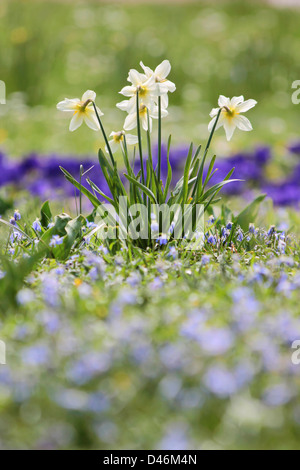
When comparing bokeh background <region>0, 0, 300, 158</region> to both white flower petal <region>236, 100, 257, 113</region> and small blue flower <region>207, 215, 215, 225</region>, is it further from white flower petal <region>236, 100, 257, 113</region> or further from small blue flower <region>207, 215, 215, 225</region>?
white flower petal <region>236, 100, 257, 113</region>

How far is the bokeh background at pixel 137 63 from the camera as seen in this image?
609 centimetres

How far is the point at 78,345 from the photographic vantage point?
4.65 feet

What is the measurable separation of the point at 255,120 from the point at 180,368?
19.1 feet

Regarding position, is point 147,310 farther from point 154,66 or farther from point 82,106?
point 154,66

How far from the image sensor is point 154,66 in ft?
21.8

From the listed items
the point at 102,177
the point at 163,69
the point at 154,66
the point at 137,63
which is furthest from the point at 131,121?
the point at 137,63

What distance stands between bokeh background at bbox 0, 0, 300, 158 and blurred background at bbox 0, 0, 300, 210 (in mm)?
15

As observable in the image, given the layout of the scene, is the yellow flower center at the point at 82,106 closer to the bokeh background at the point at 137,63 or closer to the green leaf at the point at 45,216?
the green leaf at the point at 45,216

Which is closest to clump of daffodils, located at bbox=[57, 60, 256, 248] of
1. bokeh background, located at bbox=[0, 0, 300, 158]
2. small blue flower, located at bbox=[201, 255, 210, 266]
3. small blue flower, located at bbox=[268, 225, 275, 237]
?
small blue flower, located at bbox=[201, 255, 210, 266]

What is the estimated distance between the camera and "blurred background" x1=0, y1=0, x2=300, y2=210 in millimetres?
4762

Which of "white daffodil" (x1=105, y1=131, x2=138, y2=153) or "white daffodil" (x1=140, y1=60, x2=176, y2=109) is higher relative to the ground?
"white daffodil" (x1=140, y1=60, x2=176, y2=109)

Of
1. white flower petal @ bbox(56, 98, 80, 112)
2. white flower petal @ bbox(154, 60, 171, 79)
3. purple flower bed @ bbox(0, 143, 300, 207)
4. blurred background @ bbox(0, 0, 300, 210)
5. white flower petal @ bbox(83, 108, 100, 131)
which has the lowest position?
white flower petal @ bbox(83, 108, 100, 131)

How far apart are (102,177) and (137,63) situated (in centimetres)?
298

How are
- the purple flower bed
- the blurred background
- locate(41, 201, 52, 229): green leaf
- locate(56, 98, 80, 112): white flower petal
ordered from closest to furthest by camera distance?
locate(56, 98, 80, 112): white flower petal → locate(41, 201, 52, 229): green leaf → the purple flower bed → the blurred background
